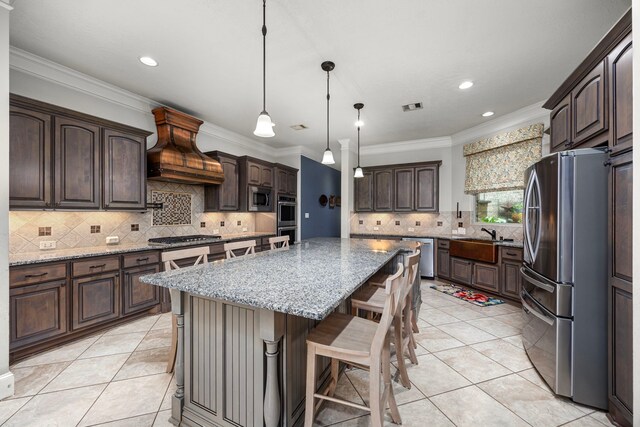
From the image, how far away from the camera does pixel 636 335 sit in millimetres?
1179

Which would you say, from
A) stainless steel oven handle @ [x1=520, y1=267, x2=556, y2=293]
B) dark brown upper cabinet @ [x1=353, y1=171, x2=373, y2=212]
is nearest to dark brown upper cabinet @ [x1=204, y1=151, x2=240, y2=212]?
dark brown upper cabinet @ [x1=353, y1=171, x2=373, y2=212]

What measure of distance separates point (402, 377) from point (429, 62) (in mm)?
2905

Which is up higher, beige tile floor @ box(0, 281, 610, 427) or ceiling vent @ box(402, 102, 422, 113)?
ceiling vent @ box(402, 102, 422, 113)

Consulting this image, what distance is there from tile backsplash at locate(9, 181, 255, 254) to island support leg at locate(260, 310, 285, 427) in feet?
9.91

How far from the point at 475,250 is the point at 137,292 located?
469 centimetres

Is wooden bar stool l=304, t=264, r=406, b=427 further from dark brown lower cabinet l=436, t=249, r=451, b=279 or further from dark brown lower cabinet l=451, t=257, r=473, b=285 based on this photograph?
dark brown lower cabinet l=436, t=249, r=451, b=279

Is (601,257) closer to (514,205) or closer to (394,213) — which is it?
(514,205)

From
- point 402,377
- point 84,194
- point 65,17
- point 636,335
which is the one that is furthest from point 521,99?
point 84,194

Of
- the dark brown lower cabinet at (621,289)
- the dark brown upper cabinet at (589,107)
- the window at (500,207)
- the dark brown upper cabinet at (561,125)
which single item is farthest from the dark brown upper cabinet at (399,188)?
the dark brown lower cabinet at (621,289)

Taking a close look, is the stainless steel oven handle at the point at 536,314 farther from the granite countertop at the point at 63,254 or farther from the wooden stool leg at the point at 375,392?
the granite countertop at the point at 63,254

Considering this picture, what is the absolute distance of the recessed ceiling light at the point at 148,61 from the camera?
265 cm

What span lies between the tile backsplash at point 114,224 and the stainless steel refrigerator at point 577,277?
14.5 ft

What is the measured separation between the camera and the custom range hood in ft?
11.4

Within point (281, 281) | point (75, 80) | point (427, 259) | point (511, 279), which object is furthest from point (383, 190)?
point (75, 80)
